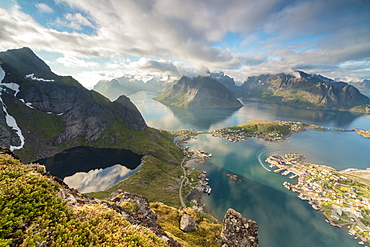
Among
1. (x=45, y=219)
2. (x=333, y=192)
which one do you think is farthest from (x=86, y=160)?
(x=333, y=192)

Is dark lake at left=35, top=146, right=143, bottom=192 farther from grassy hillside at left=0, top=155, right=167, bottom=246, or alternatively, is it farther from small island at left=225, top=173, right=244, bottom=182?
grassy hillside at left=0, top=155, right=167, bottom=246

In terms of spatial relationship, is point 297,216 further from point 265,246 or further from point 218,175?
point 218,175

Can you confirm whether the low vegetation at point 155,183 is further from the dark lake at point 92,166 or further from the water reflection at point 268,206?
the water reflection at point 268,206

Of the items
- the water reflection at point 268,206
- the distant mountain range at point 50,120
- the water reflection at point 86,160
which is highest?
the distant mountain range at point 50,120

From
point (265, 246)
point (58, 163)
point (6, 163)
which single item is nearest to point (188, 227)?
point (6, 163)

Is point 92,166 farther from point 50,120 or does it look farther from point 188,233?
point 188,233

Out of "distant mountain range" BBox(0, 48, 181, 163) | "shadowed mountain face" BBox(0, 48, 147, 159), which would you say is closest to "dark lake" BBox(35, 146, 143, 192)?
"distant mountain range" BBox(0, 48, 181, 163)

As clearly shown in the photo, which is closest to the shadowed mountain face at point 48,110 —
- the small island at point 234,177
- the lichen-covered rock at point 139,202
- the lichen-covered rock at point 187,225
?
the small island at point 234,177
